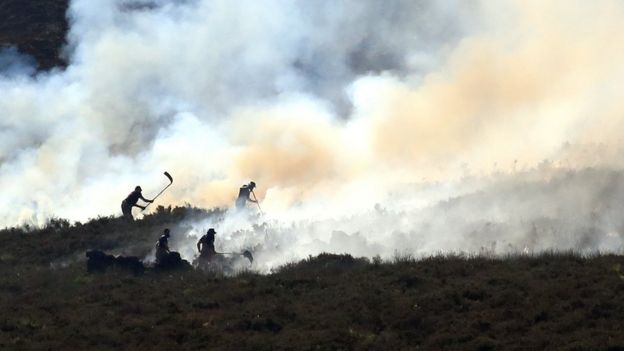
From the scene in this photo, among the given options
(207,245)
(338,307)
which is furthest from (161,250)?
(338,307)

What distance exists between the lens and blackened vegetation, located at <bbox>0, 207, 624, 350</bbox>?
60.6 feet

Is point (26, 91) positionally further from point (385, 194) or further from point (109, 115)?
point (385, 194)

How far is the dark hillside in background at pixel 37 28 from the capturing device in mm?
67188

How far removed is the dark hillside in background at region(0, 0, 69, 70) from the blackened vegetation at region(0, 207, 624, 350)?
40.1m

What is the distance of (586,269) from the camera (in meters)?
21.3

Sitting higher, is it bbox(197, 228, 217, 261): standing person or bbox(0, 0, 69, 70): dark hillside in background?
bbox(0, 0, 69, 70): dark hillside in background

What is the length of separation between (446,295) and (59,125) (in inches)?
1263

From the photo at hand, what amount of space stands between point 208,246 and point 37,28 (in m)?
52.6

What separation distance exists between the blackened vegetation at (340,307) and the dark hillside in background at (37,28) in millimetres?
40095

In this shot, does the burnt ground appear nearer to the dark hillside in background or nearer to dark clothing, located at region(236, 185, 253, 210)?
dark clothing, located at region(236, 185, 253, 210)

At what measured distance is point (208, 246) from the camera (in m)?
28.1

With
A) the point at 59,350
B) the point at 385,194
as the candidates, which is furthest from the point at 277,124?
the point at 59,350

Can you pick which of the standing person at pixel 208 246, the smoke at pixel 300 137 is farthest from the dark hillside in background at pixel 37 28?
the standing person at pixel 208 246

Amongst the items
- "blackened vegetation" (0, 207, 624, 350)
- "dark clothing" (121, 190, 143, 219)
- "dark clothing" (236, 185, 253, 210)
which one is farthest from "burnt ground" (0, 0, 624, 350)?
"dark clothing" (121, 190, 143, 219)
